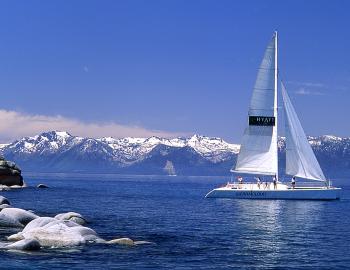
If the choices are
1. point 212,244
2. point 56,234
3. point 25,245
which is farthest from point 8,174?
point 25,245

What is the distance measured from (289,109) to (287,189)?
494 inches

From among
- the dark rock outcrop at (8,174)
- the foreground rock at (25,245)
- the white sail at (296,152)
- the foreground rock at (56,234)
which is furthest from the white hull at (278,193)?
the dark rock outcrop at (8,174)

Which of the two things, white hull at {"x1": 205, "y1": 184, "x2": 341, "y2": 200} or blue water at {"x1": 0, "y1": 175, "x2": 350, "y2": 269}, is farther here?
white hull at {"x1": 205, "y1": 184, "x2": 341, "y2": 200}

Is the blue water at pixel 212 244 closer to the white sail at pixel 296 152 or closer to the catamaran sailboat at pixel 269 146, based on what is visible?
the catamaran sailboat at pixel 269 146

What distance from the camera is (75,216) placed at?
47531 mm

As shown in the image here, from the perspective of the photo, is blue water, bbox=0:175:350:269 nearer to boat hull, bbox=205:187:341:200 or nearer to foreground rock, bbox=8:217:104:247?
foreground rock, bbox=8:217:104:247

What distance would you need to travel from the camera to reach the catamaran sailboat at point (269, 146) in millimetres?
87125

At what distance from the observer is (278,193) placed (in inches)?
3317

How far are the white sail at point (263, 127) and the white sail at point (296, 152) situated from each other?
7.61ft

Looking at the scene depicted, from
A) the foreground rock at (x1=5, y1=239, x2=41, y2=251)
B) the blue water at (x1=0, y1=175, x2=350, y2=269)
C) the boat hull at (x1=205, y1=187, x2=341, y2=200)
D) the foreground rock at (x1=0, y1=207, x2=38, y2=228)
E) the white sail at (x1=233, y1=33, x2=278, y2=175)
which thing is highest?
the white sail at (x1=233, y1=33, x2=278, y2=175)

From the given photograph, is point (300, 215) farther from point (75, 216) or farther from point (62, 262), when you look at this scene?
point (62, 262)

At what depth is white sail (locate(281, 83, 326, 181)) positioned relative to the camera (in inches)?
3504

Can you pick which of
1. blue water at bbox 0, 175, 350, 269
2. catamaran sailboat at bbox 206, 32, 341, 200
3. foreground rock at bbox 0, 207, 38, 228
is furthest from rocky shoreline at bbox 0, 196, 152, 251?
catamaran sailboat at bbox 206, 32, 341, 200

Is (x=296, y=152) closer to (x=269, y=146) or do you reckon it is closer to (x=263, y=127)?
(x=269, y=146)
